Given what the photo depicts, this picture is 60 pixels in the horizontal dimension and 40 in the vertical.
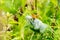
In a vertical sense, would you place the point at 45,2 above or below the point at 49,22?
above

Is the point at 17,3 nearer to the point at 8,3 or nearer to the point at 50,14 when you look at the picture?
the point at 8,3

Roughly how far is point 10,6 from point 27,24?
88 millimetres

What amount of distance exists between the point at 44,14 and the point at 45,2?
0.21ft

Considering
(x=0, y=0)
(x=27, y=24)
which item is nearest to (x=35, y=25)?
(x=27, y=24)

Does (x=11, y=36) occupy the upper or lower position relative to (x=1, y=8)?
lower

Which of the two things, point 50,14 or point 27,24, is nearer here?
point 27,24

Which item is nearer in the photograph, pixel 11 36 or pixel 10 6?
pixel 10 6

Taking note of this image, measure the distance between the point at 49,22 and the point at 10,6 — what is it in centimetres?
22

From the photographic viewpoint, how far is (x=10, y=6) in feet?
1.95

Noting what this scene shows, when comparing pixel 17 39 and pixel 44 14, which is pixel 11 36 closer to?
pixel 17 39

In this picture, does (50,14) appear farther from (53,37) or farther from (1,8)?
(1,8)

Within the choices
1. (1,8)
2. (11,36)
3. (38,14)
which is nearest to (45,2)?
(38,14)

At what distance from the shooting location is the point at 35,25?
57cm

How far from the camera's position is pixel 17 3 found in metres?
0.58
